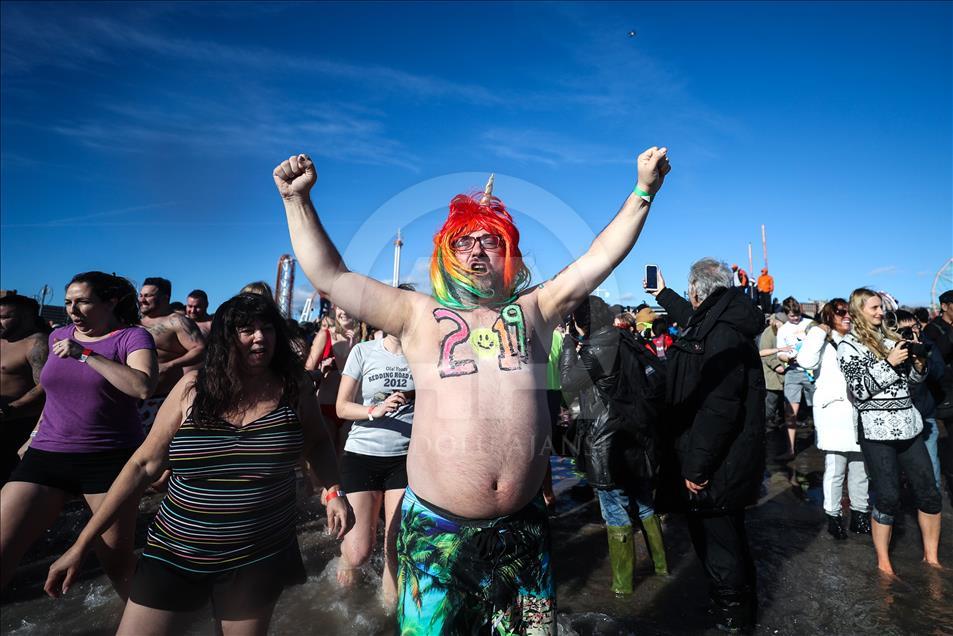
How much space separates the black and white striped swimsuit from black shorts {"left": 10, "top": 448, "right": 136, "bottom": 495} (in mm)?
1067

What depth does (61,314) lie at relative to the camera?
19.4 m

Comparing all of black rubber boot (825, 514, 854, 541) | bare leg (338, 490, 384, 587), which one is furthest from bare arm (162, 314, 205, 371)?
black rubber boot (825, 514, 854, 541)

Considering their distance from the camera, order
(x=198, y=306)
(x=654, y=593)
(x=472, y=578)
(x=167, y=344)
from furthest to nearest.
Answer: (x=198, y=306), (x=167, y=344), (x=654, y=593), (x=472, y=578)

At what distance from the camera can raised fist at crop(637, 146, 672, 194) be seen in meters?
2.07

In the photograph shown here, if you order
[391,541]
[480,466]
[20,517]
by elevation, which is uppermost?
[480,466]

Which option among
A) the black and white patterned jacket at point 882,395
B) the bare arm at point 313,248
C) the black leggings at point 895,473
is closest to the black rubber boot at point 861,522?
the black leggings at point 895,473

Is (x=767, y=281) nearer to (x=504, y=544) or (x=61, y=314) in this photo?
(x=504, y=544)

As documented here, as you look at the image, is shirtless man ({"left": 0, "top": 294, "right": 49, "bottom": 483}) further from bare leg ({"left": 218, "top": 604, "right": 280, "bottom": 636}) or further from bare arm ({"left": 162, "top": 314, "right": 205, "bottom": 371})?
bare leg ({"left": 218, "top": 604, "right": 280, "bottom": 636})

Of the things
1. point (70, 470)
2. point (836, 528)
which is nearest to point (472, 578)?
point (70, 470)

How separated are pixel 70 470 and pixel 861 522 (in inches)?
233

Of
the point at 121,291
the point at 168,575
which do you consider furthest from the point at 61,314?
the point at 168,575

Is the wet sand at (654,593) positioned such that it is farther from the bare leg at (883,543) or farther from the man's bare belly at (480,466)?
the man's bare belly at (480,466)

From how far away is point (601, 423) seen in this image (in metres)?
3.85

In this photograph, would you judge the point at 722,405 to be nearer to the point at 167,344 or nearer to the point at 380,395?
the point at 380,395
